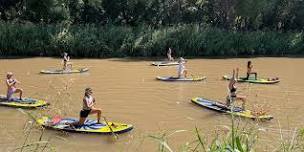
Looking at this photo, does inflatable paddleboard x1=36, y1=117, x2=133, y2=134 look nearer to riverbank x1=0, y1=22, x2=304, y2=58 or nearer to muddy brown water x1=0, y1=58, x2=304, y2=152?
muddy brown water x1=0, y1=58, x2=304, y2=152

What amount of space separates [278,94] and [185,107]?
507 centimetres

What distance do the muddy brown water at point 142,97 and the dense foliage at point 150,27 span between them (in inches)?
96.0

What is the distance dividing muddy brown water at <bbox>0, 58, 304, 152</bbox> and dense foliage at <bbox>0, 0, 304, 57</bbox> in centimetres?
244

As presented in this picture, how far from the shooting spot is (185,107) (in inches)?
680

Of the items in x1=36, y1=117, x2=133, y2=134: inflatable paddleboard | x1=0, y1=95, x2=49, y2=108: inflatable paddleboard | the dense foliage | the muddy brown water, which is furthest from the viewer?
the dense foliage

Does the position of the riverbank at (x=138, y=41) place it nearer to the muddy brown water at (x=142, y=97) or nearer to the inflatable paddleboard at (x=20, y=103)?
the muddy brown water at (x=142, y=97)

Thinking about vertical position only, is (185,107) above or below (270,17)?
below

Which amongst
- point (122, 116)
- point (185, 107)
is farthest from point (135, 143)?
point (185, 107)

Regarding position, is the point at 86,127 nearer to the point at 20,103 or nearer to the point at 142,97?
the point at 20,103

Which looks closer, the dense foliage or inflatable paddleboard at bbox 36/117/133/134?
inflatable paddleboard at bbox 36/117/133/134

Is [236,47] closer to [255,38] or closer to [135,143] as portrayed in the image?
[255,38]

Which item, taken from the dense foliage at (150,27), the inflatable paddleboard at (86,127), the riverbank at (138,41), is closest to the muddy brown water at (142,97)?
the inflatable paddleboard at (86,127)

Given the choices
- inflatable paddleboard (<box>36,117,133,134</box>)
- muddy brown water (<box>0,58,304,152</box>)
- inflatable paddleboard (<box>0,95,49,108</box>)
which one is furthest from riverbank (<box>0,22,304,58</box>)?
inflatable paddleboard (<box>36,117,133,134</box>)

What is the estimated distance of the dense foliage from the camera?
34.1 metres
